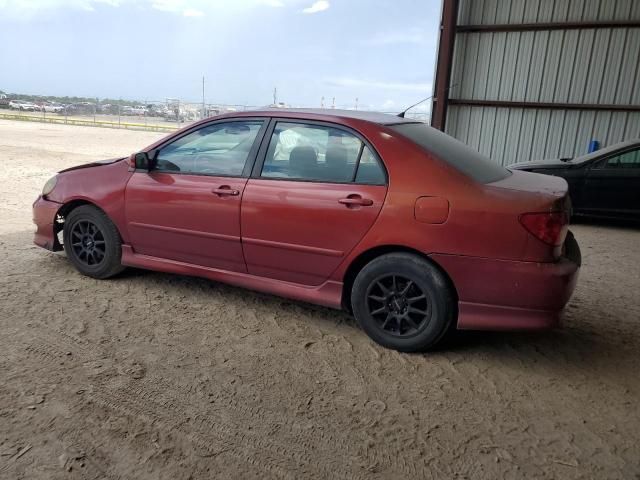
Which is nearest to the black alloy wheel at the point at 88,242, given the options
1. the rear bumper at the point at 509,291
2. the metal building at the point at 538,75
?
the rear bumper at the point at 509,291

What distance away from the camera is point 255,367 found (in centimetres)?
310

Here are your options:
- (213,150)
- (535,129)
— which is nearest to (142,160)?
(213,150)

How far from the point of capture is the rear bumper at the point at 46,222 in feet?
14.9

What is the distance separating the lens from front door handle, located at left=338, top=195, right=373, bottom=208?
329 cm

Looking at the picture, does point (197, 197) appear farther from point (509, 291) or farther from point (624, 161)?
point (624, 161)

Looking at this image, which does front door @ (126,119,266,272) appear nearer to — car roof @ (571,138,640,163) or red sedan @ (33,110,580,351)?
red sedan @ (33,110,580,351)

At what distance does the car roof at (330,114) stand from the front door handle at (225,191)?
2.03ft

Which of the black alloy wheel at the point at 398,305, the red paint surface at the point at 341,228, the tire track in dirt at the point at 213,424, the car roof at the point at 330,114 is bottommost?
the tire track in dirt at the point at 213,424

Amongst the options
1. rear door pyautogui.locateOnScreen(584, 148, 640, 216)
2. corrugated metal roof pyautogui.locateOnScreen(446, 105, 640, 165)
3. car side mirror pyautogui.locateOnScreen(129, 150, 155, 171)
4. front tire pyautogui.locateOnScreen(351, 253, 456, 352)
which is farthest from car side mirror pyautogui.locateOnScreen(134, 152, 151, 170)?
corrugated metal roof pyautogui.locateOnScreen(446, 105, 640, 165)

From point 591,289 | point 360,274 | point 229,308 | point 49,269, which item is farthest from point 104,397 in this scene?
point 591,289

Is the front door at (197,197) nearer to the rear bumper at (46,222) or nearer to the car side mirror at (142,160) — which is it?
the car side mirror at (142,160)

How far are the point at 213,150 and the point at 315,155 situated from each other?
89cm

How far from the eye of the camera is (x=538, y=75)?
10.9m

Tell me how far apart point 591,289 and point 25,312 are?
15.4 ft
